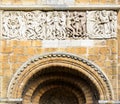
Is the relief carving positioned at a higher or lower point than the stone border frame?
higher

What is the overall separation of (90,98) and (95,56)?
1.04 meters

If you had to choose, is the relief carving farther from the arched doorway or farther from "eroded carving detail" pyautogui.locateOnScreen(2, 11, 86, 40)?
the arched doorway

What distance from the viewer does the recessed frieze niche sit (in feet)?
38.3

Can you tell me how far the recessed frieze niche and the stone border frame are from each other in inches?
18.0

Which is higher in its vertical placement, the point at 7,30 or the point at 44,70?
the point at 7,30

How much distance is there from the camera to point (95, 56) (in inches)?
456

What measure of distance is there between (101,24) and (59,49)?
1.13 metres

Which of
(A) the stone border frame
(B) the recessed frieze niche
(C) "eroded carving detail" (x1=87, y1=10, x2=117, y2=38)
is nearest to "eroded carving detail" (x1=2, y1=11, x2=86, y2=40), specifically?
(B) the recessed frieze niche

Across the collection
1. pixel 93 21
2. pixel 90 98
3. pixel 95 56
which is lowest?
pixel 90 98

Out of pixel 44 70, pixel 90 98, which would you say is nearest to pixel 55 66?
pixel 44 70

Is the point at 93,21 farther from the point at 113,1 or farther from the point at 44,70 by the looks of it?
the point at 44,70

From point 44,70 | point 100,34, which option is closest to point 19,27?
point 44,70

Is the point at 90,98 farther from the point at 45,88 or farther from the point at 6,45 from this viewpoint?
the point at 6,45

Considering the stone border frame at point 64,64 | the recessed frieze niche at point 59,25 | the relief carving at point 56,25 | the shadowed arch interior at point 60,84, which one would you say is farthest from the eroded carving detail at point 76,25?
the shadowed arch interior at point 60,84
